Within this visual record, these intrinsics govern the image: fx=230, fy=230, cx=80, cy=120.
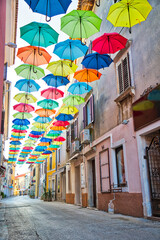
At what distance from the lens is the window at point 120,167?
9479 millimetres

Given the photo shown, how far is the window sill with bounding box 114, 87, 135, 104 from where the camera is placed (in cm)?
852

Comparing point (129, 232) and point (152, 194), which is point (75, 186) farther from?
point (129, 232)

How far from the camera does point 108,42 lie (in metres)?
8.34

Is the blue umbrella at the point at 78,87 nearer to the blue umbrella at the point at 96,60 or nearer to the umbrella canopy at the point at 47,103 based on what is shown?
the umbrella canopy at the point at 47,103

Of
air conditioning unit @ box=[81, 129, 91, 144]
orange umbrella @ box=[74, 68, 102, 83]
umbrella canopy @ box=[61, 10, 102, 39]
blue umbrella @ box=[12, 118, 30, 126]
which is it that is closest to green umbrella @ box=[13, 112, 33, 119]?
blue umbrella @ box=[12, 118, 30, 126]

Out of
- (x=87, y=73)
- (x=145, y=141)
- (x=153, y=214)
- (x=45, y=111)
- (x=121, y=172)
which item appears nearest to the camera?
(x=153, y=214)

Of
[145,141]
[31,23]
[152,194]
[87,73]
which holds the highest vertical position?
[31,23]

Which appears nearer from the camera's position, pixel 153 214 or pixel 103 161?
pixel 153 214

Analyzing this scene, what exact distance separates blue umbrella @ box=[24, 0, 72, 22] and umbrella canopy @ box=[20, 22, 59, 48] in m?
0.99

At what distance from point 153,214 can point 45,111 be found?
1090 centimetres

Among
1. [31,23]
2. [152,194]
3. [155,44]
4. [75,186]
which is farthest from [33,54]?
[75,186]

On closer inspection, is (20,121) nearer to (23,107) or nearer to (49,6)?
(23,107)

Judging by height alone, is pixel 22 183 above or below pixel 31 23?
below

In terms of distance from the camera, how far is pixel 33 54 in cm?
1009
